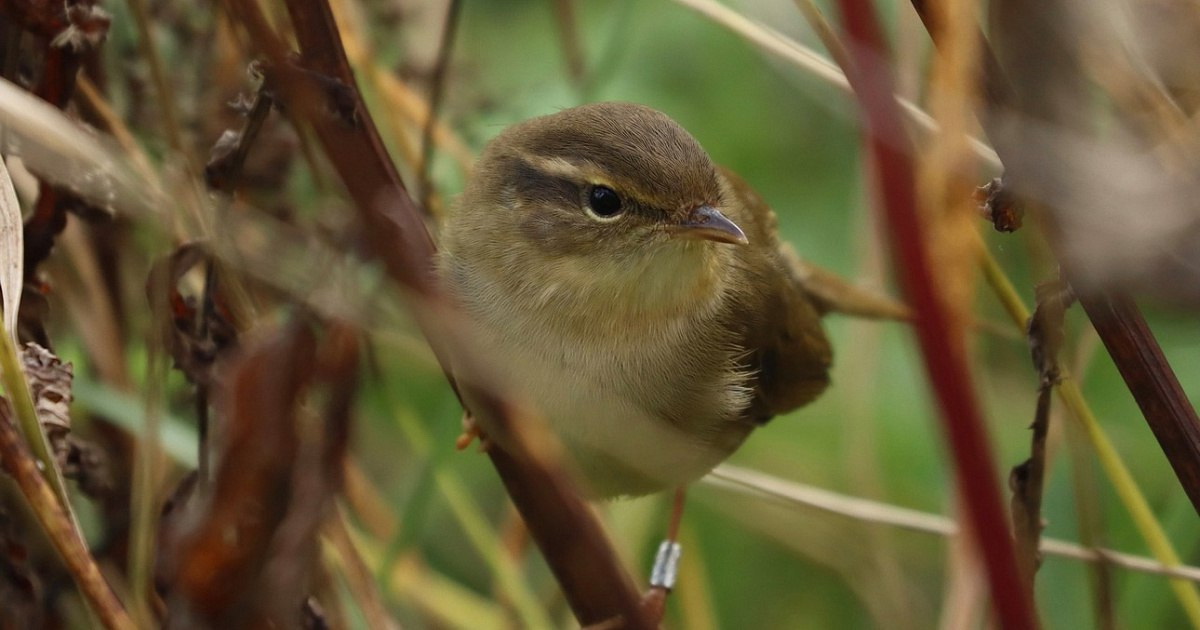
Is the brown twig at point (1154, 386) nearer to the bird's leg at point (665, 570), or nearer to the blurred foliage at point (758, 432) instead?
the blurred foliage at point (758, 432)

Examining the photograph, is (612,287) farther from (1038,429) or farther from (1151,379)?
(1151,379)

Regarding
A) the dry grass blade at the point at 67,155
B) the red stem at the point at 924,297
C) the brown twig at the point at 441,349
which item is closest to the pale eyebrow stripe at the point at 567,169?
the brown twig at the point at 441,349

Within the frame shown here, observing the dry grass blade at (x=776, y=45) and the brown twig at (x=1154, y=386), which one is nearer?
the brown twig at (x=1154, y=386)

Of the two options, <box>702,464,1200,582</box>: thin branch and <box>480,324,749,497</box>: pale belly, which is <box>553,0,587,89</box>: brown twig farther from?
<box>702,464,1200,582</box>: thin branch

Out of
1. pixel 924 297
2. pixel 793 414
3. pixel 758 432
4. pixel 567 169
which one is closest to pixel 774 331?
pixel 567 169

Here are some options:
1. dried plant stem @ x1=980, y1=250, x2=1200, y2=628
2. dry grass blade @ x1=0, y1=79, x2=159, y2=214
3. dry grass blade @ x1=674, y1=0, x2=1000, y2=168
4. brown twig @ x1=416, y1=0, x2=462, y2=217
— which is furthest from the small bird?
dry grass blade @ x1=0, y1=79, x2=159, y2=214

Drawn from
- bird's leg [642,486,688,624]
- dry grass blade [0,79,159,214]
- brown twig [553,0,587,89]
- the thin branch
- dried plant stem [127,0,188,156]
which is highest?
brown twig [553,0,587,89]
